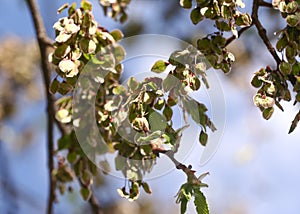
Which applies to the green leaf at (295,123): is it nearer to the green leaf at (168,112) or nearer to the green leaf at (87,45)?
the green leaf at (168,112)

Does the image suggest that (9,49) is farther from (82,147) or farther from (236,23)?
(236,23)

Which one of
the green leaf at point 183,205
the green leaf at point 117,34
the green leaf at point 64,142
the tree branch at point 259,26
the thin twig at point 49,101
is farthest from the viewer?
the thin twig at point 49,101

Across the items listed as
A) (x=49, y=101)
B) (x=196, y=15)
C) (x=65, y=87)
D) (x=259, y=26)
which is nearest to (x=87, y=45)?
(x=65, y=87)

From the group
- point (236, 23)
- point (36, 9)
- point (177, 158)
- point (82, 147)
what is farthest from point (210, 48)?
point (36, 9)

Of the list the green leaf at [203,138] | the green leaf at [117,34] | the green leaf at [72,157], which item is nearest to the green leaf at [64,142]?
the green leaf at [72,157]

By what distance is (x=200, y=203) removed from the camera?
2.98 feet

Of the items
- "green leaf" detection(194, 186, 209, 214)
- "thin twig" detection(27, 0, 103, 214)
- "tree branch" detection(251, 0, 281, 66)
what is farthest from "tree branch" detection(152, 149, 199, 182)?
"thin twig" detection(27, 0, 103, 214)

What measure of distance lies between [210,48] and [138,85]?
0.43ft

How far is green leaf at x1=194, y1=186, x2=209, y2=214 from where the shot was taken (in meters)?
0.90

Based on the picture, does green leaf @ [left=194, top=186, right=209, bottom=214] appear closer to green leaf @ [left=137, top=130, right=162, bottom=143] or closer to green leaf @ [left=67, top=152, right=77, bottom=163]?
green leaf @ [left=137, top=130, right=162, bottom=143]

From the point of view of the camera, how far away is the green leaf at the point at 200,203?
90 centimetres

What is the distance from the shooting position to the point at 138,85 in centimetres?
96

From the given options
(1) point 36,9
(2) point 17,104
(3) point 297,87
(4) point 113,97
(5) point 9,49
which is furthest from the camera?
(2) point 17,104

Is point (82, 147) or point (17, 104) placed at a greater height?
point (17, 104)
